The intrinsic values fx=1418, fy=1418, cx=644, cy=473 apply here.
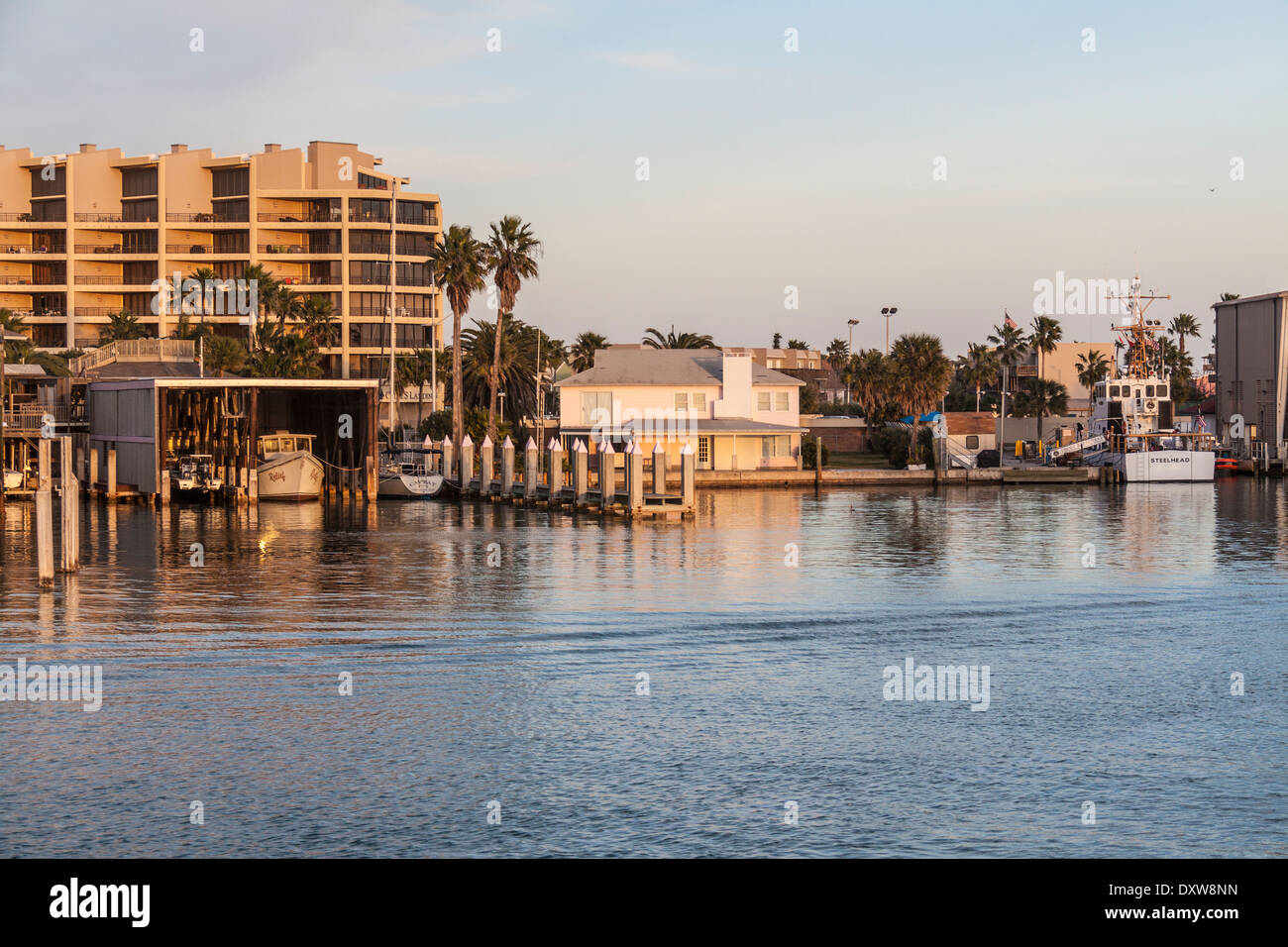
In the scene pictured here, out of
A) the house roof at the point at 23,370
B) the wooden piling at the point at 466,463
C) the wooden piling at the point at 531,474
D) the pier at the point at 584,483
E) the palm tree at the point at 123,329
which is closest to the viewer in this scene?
the pier at the point at 584,483

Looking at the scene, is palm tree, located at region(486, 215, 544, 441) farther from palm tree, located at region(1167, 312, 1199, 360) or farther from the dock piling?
palm tree, located at region(1167, 312, 1199, 360)

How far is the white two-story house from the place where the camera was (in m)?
81.4

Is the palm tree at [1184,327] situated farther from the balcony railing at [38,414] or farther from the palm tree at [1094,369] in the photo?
the balcony railing at [38,414]

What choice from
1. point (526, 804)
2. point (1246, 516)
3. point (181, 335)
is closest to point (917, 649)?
point (526, 804)

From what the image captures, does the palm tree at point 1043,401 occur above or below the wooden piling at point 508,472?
above

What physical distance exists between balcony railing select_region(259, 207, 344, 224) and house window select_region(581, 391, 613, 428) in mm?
49852

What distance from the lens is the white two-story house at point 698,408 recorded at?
81438 mm

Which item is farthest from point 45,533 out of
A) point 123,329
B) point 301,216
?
point 301,216

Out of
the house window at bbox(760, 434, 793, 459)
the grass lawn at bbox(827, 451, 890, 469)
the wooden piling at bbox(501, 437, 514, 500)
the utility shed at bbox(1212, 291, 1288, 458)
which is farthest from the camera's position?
the grass lawn at bbox(827, 451, 890, 469)

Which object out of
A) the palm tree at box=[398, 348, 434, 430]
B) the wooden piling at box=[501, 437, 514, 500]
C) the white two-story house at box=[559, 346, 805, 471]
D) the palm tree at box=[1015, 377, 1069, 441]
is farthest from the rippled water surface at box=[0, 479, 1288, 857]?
the palm tree at box=[1015, 377, 1069, 441]

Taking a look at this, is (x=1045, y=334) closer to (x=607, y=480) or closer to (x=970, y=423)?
(x=970, y=423)

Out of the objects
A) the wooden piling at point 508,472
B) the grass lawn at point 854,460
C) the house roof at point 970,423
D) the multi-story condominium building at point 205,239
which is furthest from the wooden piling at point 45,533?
the multi-story condominium building at point 205,239

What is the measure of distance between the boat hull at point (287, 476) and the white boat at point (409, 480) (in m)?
5.07
